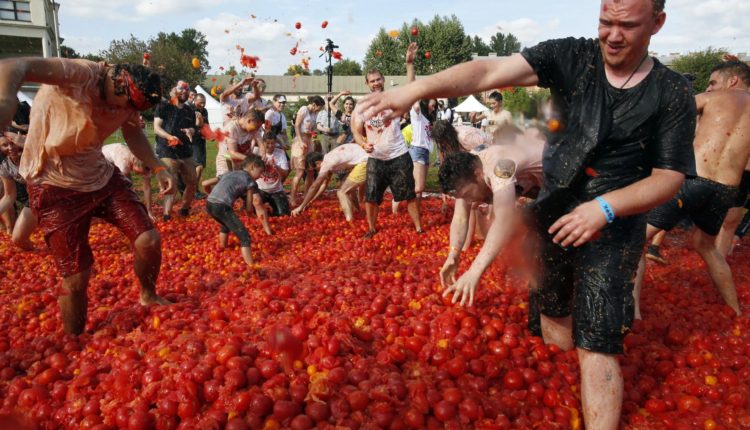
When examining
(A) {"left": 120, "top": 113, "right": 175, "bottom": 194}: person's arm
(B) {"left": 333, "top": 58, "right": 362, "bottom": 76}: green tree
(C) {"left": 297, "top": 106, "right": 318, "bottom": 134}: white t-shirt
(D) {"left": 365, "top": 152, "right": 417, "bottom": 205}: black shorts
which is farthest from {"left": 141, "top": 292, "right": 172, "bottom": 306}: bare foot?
(B) {"left": 333, "top": 58, "right": 362, "bottom": 76}: green tree

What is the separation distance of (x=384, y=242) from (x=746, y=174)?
4682 mm

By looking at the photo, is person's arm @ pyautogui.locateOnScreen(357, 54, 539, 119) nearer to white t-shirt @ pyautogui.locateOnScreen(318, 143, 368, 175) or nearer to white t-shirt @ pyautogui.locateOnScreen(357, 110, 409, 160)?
white t-shirt @ pyautogui.locateOnScreen(357, 110, 409, 160)

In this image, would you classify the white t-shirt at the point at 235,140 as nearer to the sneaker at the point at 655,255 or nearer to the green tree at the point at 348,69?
the sneaker at the point at 655,255

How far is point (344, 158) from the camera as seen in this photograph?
28.3 ft

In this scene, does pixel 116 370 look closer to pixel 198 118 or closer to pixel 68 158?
pixel 68 158

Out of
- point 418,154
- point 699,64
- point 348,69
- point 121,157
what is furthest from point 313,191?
point 348,69

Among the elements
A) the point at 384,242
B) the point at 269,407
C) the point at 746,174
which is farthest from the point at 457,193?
the point at 746,174

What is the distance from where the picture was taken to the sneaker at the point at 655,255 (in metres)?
5.91

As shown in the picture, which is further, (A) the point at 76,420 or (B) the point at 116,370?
(B) the point at 116,370

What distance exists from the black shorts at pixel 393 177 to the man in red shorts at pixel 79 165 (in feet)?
13.2

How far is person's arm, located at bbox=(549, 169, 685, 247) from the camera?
235 centimetres

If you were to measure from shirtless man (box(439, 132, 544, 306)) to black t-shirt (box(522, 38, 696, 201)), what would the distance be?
521mm

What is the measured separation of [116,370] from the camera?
3035mm

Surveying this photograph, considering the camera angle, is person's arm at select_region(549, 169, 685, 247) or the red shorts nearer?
person's arm at select_region(549, 169, 685, 247)
